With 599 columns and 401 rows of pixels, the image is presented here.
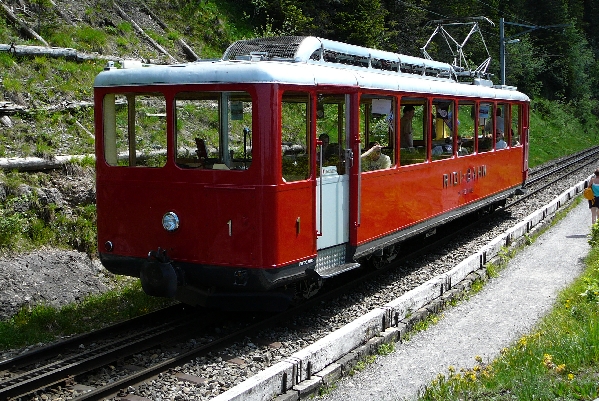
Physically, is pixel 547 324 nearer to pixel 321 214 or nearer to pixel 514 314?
pixel 514 314

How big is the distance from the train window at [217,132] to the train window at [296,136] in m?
0.42

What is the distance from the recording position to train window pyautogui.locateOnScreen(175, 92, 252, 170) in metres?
7.35

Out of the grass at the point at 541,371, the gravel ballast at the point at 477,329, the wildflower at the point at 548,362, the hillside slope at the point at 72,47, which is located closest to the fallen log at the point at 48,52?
the hillside slope at the point at 72,47

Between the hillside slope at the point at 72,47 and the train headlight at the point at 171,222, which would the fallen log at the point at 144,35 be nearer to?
the hillside slope at the point at 72,47

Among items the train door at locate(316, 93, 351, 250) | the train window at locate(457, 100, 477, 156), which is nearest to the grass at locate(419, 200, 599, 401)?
the train door at locate(316, 93, 351, 250)

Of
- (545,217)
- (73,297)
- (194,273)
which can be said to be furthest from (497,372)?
(545,217)

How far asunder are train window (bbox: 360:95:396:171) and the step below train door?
0.50 m

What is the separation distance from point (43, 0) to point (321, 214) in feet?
35.8

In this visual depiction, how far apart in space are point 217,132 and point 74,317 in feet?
9.15

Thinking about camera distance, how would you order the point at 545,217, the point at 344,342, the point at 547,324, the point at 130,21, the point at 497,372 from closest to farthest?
the point at 497,372, the point at 344,342, the point at 547,324, the point at 545,217, the point at 130,21

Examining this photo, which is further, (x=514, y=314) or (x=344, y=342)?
(x=514, y=314)

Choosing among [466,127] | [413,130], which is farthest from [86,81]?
[466,127]

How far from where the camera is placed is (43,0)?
51.6 ft

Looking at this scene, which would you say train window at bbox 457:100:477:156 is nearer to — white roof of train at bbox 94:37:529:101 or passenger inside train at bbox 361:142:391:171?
white roof of train at bbox 94:37:529:101
